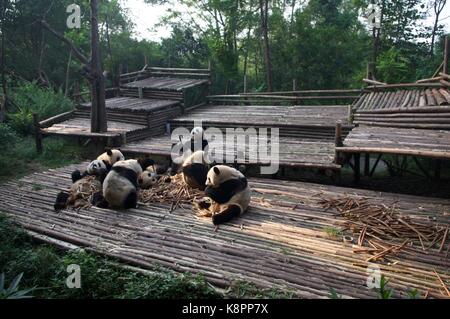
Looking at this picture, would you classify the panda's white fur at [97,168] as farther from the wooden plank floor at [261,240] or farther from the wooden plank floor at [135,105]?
the wooden plank floor at [135,105]

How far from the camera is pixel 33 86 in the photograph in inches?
543

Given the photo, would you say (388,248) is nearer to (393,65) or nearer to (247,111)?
(247,111)

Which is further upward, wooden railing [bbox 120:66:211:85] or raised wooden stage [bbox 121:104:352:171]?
wooden railing [bbox 120:66:211:85]

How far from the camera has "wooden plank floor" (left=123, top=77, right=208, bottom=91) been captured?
13048mm

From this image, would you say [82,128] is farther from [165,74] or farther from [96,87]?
[165,74]

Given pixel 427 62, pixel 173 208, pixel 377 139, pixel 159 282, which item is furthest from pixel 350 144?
pixel 427 62

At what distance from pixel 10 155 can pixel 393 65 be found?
1308 centimetres

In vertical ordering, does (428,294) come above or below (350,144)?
below

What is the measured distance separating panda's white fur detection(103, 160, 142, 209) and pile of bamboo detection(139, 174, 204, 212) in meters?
0.36

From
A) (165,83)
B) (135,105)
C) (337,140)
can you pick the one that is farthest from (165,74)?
(337,140)

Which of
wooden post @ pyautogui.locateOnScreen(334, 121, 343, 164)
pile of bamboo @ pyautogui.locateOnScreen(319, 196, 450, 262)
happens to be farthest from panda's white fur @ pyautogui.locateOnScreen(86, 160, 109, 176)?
wooden post @ pyautogui.locateOnScreen(334, 121, 343, 164)

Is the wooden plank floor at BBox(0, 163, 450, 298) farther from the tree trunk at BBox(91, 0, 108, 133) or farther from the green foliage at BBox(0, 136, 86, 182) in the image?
the tree trunk at BBox(91, 0, 108, 133)

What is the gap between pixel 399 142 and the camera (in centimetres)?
690

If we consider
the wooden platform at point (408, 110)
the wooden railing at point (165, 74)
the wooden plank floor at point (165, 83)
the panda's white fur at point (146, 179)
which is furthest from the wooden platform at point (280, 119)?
the panda's white fur at point (146, 179)
